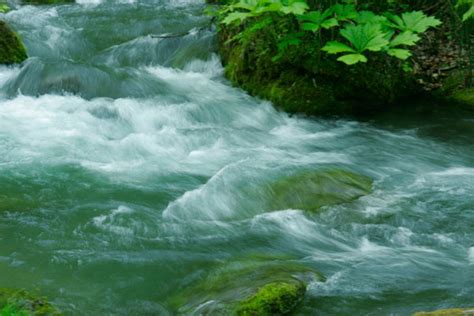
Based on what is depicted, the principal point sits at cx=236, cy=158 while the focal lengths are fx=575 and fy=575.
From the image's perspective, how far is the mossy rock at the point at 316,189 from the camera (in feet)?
18.0

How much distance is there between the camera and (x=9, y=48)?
9734 millimetres

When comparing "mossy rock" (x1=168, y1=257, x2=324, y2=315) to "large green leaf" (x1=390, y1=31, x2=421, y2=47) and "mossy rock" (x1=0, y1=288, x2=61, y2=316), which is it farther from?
"large green leaf" (x1=390, y1=31, x2=421, y2=47)

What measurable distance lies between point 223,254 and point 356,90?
4.43 metres

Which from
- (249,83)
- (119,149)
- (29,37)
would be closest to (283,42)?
(249,83)

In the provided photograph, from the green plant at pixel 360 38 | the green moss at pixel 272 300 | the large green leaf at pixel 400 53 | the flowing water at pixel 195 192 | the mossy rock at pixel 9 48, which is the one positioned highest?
the green plant at pixel 360 38

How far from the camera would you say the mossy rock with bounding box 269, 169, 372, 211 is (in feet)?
18.0

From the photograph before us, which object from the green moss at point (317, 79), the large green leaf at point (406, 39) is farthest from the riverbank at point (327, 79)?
the large green leaf at point (406, 39)

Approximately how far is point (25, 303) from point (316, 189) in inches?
118

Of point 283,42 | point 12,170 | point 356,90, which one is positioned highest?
point 283,42

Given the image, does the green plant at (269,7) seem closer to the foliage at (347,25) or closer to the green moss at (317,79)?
the foliage at (347,25)

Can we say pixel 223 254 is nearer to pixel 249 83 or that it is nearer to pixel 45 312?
pixel 45 312

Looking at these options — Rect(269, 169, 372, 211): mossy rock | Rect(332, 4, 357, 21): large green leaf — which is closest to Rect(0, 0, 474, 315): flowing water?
Rect(269, 169, 372, 211): mossy rock

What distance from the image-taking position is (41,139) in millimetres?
7246

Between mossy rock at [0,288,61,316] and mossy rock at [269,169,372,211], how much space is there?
2380mm
